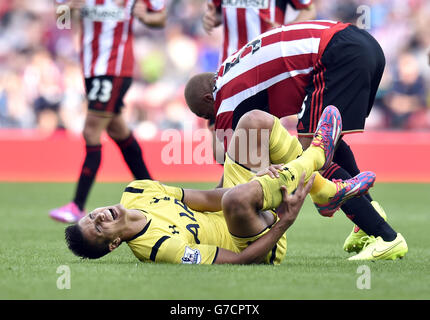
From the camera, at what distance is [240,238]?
4672mm

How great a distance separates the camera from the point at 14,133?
12859 millimetres

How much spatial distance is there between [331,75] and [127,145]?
3385 mm

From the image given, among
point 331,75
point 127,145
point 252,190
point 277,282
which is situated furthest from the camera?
point 127,145

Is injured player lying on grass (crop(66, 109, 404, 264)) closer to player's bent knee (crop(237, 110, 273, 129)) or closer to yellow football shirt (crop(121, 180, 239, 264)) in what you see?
yellow football shirt (crop(121, 180, 239, 264))

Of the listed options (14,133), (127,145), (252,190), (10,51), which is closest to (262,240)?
(252,190)

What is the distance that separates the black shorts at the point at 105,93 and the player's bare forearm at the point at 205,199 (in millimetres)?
2908

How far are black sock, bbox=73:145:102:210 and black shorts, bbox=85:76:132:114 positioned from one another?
0.39 meters

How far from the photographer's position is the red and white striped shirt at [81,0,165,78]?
7.95 m

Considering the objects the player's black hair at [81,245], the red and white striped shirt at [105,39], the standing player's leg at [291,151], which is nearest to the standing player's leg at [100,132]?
the red and white striped shirt at [105,39]

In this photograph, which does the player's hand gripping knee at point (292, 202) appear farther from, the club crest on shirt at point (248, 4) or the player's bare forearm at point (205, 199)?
the club crest on shirt at point (248, 4)

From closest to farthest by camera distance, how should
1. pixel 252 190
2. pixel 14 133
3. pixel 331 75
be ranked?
pixel 252 190 < pixel 331 75 < pixel 14 133

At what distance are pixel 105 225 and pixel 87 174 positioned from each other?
309 cm
